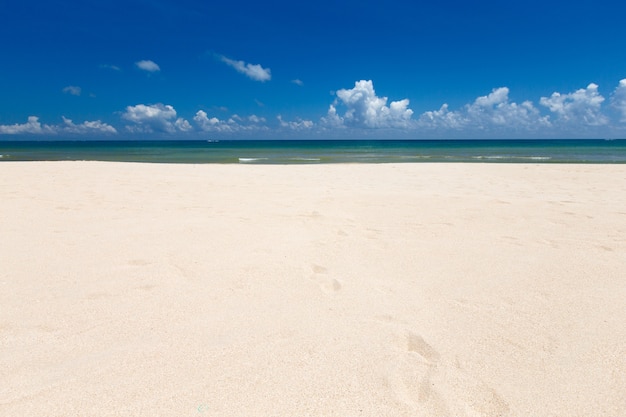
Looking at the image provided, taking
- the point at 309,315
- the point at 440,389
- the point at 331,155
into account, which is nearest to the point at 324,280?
the point at 309,315

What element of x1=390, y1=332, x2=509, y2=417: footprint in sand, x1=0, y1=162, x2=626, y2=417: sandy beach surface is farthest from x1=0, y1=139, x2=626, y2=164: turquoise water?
x1=390, y1=332, x2=509, y2=417: footprint in sand

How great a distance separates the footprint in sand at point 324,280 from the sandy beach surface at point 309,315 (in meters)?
0.03

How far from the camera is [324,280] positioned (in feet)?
10.8

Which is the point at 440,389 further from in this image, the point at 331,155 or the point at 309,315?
the point at 331,155

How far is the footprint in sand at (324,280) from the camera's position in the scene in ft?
10.2

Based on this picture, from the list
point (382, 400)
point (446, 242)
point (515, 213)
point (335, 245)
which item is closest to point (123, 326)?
point (382, 400)

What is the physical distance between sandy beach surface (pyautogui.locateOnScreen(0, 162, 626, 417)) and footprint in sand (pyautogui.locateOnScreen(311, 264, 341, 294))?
3cm

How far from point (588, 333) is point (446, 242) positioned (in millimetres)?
→ 2019

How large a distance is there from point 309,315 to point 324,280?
65 cm

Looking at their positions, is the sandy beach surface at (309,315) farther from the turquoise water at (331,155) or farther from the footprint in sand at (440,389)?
the turquoise water at (331,155)

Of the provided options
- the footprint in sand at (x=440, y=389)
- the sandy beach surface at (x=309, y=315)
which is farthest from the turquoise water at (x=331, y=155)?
the footprint in sand at (x=440, y=389)

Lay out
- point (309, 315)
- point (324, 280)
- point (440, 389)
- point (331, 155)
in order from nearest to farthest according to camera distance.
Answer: point (440, 389), point (309, 315), point (324, 280), point (331, 155)

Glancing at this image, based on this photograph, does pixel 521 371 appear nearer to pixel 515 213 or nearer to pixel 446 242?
pixel 446 242

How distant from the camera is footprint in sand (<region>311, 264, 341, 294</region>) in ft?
10.2
